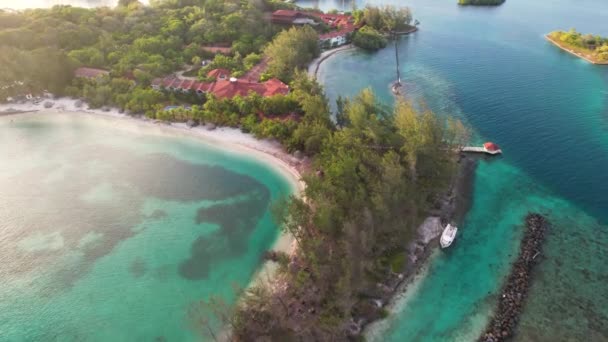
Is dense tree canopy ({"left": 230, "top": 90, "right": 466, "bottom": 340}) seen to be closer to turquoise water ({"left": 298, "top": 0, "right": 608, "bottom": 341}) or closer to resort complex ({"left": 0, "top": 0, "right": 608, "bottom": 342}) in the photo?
resort complex ({"left": 0, "top": 0, "right": 608, "bottom": 342})

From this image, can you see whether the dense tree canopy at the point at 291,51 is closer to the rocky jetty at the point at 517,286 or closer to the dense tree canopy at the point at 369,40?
the dense tree canopy at the point at 369,40

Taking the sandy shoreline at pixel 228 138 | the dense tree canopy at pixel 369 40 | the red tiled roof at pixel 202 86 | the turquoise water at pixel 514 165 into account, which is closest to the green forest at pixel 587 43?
the turquoise water at pixel 514 165

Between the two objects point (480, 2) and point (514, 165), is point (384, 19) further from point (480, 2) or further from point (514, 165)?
point (514, 165)

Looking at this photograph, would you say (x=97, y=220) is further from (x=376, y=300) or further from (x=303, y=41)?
(x=303, y=41)

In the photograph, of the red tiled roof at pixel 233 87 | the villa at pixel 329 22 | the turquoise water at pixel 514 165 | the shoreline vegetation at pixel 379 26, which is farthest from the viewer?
the villa at pixel 329 22

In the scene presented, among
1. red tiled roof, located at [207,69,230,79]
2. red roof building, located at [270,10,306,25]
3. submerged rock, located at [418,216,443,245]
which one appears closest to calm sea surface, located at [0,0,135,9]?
red roof building, located at [270,10,306,25]

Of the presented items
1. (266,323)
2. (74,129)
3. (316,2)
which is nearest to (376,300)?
(266,323)

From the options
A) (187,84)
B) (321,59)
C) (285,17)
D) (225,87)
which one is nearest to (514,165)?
(225,87)
